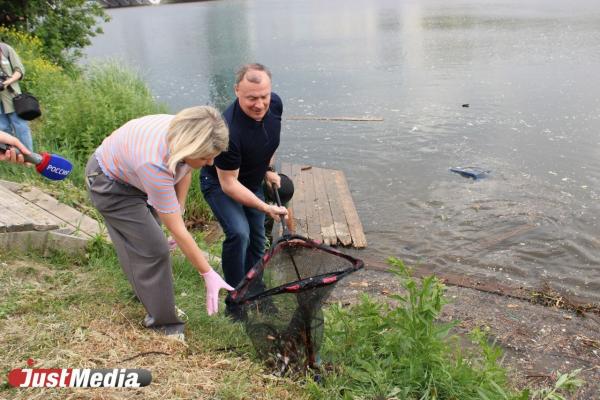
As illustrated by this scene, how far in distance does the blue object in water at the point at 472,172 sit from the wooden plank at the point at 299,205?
115 inches

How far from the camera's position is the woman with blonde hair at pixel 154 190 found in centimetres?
269

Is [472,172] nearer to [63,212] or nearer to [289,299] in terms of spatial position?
[63,212]

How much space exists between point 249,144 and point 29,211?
6.86ft

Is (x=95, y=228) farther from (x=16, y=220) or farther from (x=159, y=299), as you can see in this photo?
(x=159, y=299)

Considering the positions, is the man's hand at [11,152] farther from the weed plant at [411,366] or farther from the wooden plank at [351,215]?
the wooden plank at [351,215]

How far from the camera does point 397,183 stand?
31.4 feet

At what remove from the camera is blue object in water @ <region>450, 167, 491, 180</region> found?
958 centimetres

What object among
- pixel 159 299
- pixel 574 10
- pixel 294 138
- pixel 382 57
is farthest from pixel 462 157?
pixel 574 10

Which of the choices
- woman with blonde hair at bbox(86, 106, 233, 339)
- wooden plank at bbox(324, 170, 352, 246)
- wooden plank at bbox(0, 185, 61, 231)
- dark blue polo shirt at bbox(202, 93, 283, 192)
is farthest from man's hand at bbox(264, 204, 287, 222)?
wooden plank at bbox(324, 170, 352, 246)

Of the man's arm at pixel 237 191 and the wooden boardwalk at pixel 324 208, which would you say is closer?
the man's arm at pixel 237 191

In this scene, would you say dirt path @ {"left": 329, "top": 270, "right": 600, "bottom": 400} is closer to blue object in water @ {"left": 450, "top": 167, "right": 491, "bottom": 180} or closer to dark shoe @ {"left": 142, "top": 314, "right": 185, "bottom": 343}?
dark shoe @ {"left": 142, "top": 314, "right": 185, "bottom": 343}

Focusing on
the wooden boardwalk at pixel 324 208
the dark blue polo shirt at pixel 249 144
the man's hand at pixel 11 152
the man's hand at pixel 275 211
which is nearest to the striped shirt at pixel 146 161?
the man's hand at pixel 11 152

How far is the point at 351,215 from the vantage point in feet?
25.3

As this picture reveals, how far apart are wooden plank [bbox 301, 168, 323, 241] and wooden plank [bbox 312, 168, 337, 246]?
50 millimetres
